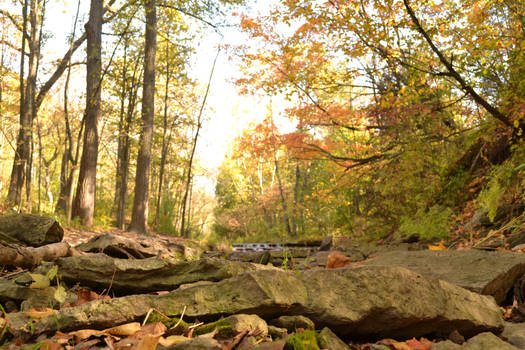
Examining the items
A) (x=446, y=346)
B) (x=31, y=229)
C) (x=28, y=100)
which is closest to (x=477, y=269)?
(x=446, y=346)

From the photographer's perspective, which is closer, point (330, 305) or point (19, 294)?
point (330, 305)

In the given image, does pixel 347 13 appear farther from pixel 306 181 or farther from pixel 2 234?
pixel 306 181

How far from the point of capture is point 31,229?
3.53m

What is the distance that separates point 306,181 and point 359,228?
13.4m

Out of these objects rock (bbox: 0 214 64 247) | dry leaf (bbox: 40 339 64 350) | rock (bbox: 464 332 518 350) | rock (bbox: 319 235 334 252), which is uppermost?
rock (bbox: 0 214 64 247)

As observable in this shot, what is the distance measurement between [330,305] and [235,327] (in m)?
0.51

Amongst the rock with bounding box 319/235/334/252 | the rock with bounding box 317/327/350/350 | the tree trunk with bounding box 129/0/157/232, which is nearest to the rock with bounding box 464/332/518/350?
the rock with bounding box 317/327/350/350

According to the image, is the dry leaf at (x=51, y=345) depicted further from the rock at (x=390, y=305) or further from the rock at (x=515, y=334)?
the rock at (x=515, y=334)

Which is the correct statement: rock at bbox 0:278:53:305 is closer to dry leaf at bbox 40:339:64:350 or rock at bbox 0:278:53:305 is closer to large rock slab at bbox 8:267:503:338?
large rock slab at bbox 8:267:503:338

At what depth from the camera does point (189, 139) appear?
2272cm

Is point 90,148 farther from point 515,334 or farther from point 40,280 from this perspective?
point 515,334

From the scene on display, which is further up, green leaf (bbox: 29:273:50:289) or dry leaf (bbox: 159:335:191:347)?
green leaf (bbox: 29:273:50:289)

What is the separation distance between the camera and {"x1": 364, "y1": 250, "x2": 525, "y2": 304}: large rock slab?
255 centimetres

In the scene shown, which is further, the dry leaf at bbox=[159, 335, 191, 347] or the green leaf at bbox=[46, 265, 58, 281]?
the green leaf at bbox=[46, 265, 58, 281]
